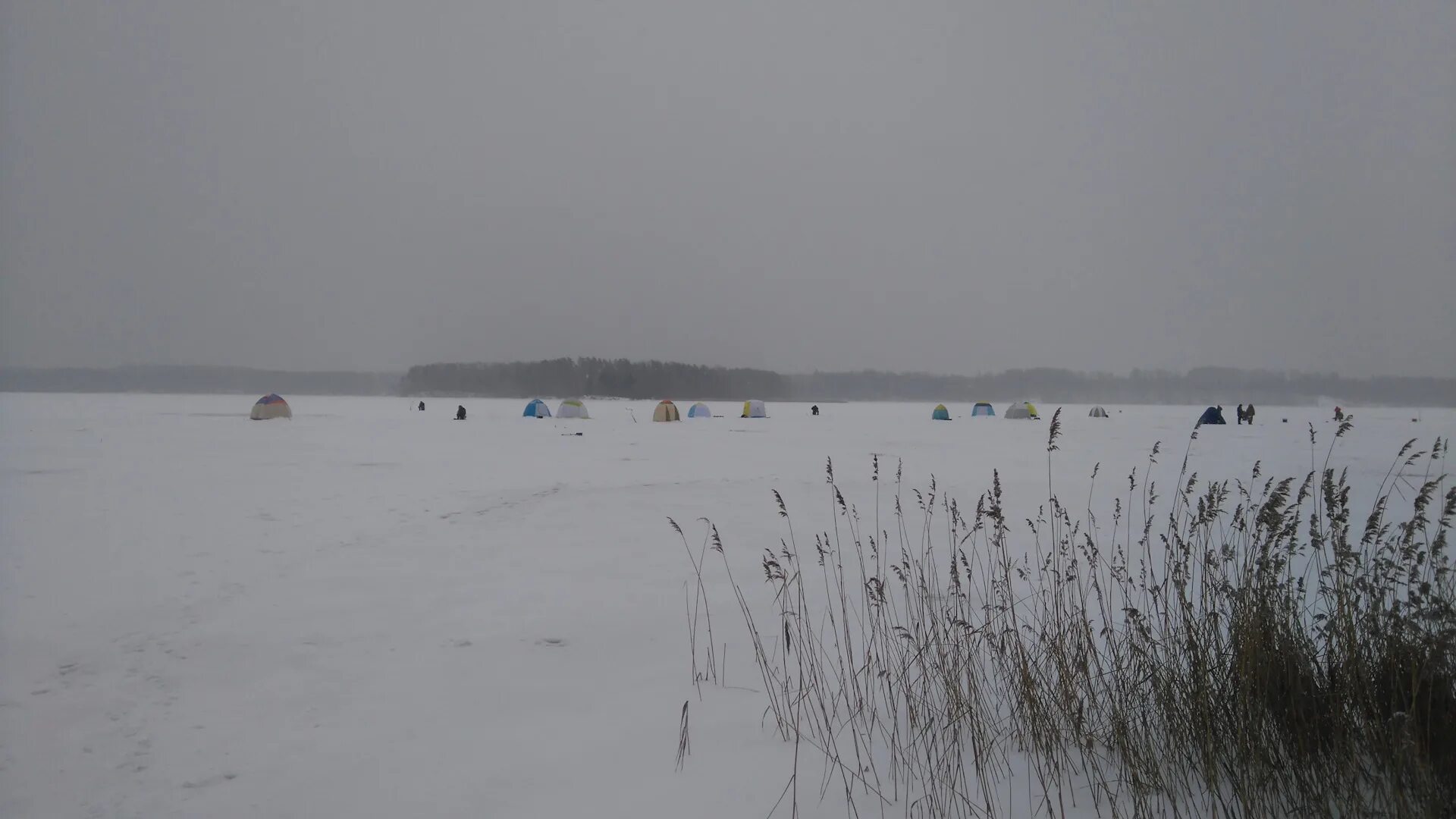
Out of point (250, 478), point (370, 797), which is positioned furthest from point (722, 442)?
point (370, 797)

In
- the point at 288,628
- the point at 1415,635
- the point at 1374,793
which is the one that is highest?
the point at 1415,635

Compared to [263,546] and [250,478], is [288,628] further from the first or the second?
[250,478]

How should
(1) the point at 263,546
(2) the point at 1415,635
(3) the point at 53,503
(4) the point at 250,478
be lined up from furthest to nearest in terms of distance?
(4) the point at 250,478, (3) the point at 53,503, (1) the point at 263,546, (2) the point at 1415,635

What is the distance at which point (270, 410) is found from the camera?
78.1 ft

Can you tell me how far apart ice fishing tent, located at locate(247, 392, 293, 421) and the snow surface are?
13211mm

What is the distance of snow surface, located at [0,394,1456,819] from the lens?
8.39ft

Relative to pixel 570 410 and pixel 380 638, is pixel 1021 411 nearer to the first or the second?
pixel 570 410

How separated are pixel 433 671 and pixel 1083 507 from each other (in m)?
6.78

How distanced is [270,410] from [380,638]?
23753mm

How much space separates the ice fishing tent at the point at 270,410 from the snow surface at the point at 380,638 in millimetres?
13211

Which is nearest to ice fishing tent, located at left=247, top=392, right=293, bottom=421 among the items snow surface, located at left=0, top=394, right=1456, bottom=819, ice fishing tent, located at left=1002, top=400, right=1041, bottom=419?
snow surface, located at left=0, top=394, right=1456, bottom=819

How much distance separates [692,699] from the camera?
3289 millimetres

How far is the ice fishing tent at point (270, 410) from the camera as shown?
23.4 m

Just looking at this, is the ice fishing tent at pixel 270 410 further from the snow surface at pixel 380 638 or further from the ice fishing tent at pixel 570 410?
the snow surface at pixel 380 638
